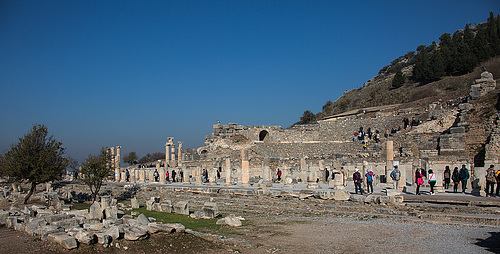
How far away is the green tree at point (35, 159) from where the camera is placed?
1827cm

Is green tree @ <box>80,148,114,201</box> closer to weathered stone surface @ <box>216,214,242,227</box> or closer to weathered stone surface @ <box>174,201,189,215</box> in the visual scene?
weathered stone surface @ <box>174,201,189,215</box>

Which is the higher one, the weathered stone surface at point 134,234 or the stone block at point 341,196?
the stone block at point 341,196

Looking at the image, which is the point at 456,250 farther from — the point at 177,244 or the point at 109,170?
the point at 109,170

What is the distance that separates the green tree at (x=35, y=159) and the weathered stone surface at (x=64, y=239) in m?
11.2

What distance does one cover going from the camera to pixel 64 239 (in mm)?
8305

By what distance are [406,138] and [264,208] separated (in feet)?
58.3

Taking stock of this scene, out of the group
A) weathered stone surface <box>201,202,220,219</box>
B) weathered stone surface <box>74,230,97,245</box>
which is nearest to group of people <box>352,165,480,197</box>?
weathered stone surface <box>201,202,220,219</box>

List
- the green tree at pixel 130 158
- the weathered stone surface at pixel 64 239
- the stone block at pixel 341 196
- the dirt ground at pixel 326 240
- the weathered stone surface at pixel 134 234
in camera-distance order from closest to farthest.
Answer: the dirt ground at pixel 326 240, the weathered stone surface at pixel 64 239, the weathered stone surface at pixel 134 234, the stone block at pixel 341 196, the green tree at pixel 130 158

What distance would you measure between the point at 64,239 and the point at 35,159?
12.4m

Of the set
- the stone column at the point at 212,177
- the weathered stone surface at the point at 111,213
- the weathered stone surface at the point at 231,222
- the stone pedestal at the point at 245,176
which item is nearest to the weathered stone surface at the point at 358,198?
the weathered stone surface at the point at 231,222

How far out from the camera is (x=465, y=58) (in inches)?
2010

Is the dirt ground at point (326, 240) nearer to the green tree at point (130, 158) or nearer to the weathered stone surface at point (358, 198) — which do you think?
the weathered stone surface at point (358, 198)

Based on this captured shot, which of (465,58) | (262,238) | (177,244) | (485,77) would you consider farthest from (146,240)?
(465,58)

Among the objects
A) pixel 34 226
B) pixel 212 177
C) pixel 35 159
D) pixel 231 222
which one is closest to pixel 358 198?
pixel 231 222
